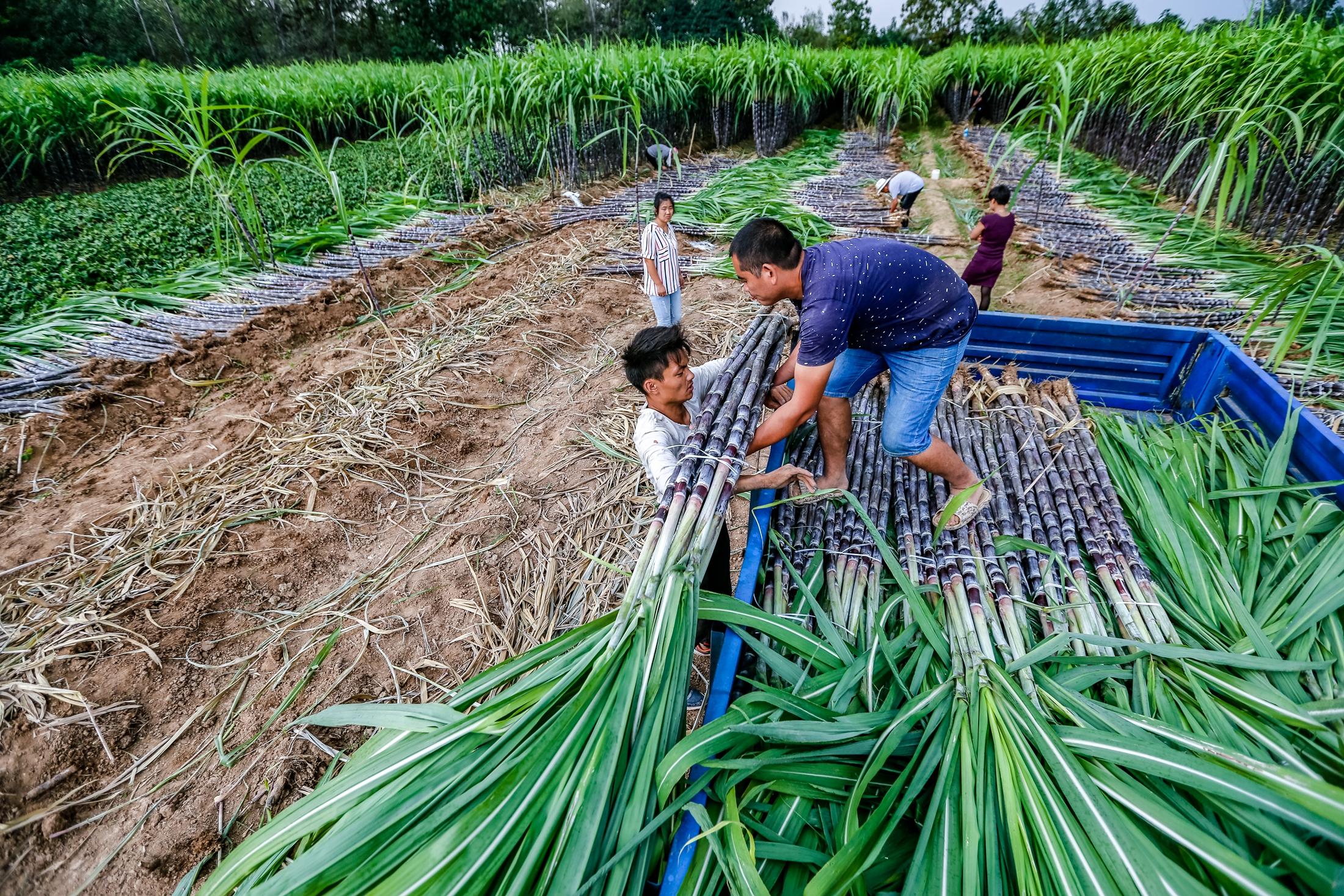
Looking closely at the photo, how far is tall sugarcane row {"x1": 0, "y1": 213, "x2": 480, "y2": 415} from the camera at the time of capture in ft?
A: 11.3

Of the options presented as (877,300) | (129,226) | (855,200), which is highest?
(877,300)

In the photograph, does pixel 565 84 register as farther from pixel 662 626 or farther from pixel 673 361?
pixel 662 626

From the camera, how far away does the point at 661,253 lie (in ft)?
11.3

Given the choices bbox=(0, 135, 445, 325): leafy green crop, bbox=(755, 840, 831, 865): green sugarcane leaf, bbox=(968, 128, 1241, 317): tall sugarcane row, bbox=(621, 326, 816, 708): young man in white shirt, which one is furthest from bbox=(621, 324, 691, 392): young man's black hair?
bbox=(0, 135, 445, 325): leafy green crop

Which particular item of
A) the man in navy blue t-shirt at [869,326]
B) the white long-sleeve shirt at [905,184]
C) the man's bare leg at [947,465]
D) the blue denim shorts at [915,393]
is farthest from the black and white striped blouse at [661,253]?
the white long-sleeve shirt at [905,184]

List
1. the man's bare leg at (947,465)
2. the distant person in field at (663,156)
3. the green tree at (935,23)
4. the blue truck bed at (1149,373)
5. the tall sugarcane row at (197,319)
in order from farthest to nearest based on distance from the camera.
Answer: the green tree at (935,23), the distant person in field at (663,156), the tall sugarcane row at (197,319), the man's bare leg at (947,465), the blue truck bed at (1149,373)

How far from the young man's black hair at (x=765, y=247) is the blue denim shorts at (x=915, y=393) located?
527 millimetres

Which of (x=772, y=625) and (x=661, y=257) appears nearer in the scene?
(x=772, y=625)

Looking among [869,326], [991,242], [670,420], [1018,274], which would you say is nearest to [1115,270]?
[1018,274]

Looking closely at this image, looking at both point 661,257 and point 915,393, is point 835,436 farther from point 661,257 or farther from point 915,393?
point 661,257

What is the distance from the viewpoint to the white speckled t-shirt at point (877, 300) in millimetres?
1721

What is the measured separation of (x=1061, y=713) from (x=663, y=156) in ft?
21.9

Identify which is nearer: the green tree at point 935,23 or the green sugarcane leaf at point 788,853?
the green sugarcane leaf at point 788,853

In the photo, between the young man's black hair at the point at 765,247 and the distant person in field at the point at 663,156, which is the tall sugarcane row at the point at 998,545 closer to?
the young man's black hair at the point at 765,247
